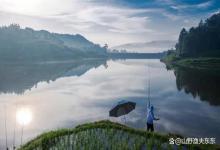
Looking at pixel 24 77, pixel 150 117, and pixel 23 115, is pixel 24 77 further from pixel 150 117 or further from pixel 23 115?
pixel 150 117

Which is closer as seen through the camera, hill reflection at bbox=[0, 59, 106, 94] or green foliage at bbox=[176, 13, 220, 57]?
hill reflection at bbox=[0, 59, 106, 94]

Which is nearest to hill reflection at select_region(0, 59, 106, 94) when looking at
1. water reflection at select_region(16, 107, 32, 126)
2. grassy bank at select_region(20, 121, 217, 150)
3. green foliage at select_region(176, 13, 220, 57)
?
water reflection at select_region(16, 107, 32, 126)

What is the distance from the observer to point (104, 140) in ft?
67.2

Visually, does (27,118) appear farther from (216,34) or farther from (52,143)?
(216,34)

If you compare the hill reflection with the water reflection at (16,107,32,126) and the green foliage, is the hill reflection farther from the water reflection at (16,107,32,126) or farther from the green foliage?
the green foliage

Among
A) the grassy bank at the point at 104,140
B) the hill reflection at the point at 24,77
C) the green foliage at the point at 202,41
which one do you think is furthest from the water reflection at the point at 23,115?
the green foliage at the point at 202,41

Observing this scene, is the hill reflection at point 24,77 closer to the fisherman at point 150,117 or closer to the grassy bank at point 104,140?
the grassy bank at point 104,140

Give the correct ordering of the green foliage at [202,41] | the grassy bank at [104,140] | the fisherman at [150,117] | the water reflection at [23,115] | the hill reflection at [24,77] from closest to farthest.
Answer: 1. the grassy bank at [104,140]
2. the fisherman at [150,117]
3. the water reflection at [23,115]
4. the hill reflection at [24,77]
5. the green foliage at [202,41]

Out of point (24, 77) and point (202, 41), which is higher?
point (202, 41)

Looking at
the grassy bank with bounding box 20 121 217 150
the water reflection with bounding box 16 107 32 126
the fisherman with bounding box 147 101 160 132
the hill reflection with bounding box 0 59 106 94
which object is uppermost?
the fisherman with bounding box 147 101 160 132

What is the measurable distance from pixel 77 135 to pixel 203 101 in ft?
102

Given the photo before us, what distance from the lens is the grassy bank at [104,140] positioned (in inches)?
757

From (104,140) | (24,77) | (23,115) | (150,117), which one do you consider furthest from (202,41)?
(104,140)

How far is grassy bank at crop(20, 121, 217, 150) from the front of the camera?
Result: 1922 cm
